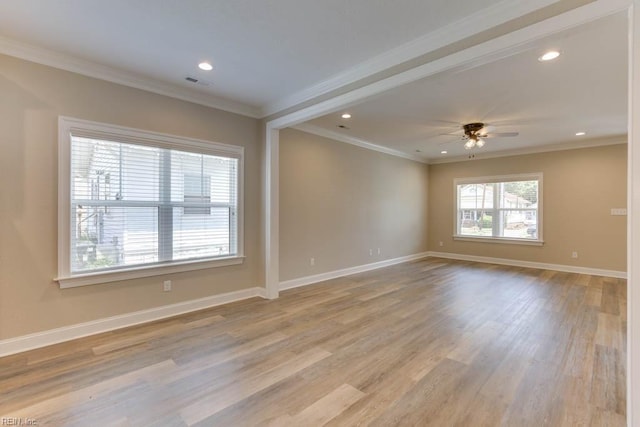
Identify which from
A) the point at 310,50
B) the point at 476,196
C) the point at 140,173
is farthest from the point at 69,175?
the point at 476,196

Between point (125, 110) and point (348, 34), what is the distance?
255cm

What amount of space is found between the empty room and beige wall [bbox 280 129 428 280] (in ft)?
0.21

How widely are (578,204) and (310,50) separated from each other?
670 cm

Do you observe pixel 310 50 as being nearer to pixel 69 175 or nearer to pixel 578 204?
pixel 69 175

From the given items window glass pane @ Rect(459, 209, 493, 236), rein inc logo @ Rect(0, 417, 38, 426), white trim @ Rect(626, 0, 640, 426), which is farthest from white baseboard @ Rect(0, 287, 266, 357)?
window glass pane @ Rect(459, 209, 493, 236)

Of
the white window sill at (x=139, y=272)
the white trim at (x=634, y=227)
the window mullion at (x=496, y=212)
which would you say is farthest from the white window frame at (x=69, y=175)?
the window mullion at (x=496, y=212)

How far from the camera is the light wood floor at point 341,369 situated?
197 centimetres

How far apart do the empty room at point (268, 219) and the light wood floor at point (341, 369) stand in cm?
2

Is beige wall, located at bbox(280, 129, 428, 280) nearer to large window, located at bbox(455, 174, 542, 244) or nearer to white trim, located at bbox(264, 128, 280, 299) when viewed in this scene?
white trim, located at bbox(264, 128, 280, 299)

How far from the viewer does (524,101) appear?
397 centimetres

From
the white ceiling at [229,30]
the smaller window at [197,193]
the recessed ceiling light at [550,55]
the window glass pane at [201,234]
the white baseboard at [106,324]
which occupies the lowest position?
the white baseboard at [106,324]

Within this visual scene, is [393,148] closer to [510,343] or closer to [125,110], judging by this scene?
[510,343]

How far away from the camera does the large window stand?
698 centimetres

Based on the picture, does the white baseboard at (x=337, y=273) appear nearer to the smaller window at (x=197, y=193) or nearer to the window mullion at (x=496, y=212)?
the smaller window at (x=197, y=193)
